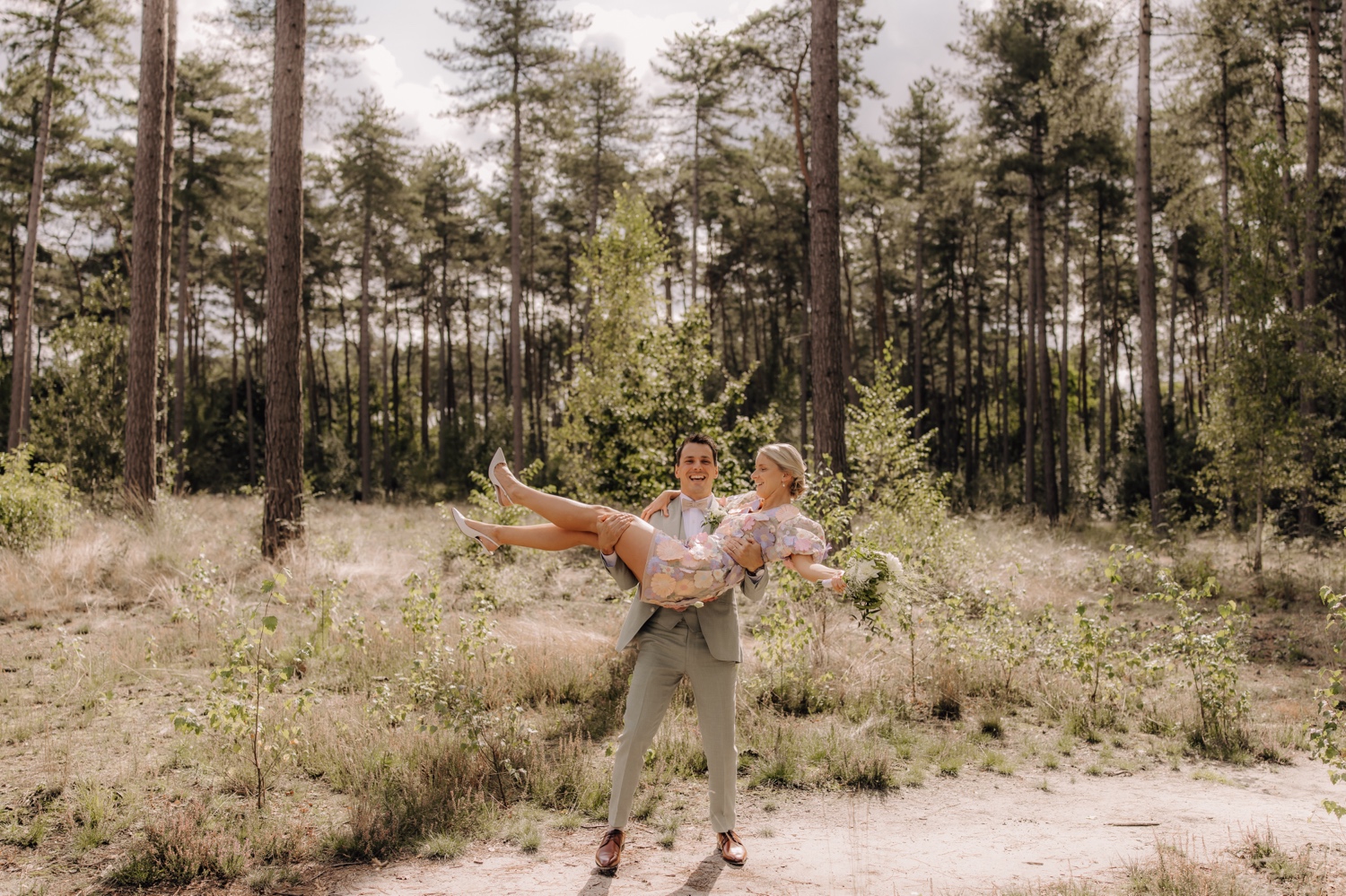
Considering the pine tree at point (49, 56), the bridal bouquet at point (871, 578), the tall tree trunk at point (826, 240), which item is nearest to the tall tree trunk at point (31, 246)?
the pine tree at point (49, 56)

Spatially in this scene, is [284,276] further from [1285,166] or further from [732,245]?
[732,245]

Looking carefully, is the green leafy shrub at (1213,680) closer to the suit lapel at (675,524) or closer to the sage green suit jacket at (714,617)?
the sage green suit jacket at (714,617)

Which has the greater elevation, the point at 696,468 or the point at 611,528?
the point at 696,468

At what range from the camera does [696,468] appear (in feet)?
13.7

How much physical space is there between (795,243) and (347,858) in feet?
95.3

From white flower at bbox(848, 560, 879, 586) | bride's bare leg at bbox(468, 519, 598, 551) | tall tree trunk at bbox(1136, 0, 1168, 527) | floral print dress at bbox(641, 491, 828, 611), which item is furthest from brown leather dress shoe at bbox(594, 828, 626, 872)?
tall tree trunk at bbox(1136, 0, 1168, 527)

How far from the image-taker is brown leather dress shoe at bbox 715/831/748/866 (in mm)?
4008

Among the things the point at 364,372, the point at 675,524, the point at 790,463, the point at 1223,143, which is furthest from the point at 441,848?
the point at 364,372

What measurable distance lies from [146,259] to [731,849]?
13023 mm

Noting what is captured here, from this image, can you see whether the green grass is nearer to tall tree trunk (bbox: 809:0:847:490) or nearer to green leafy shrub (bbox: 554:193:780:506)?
green leafy shrub (bbox: 554:193:780:506)

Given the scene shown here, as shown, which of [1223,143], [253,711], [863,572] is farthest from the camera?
[1223,143]

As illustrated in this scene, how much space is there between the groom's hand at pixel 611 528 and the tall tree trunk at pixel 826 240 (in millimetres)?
6286

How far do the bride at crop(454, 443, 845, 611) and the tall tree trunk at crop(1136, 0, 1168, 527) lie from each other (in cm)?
1494

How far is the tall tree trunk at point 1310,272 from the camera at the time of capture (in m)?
12.4
